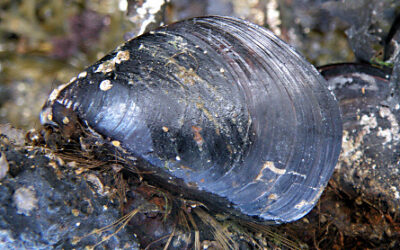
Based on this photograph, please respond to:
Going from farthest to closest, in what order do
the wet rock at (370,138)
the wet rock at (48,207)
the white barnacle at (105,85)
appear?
the wet rock at (370,138) → the white barnacle at (105,85) → the wet rock at (48,207)

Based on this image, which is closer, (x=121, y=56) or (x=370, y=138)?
(x=121, y=56)

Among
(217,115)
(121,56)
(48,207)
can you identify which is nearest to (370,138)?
(217,115)

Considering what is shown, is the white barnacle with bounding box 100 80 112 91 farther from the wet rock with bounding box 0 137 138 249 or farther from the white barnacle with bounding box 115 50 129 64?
the wet rock with bounding box 0 137 138 249

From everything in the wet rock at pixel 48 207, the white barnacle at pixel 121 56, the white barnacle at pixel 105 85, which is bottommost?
the wet rock at pixel 48 207

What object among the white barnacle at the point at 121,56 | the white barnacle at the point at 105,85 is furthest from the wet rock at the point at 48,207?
the white barnacle at the point at 121,56

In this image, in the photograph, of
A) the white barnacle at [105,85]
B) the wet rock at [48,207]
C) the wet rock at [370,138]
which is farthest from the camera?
the wet rock at [370,138]

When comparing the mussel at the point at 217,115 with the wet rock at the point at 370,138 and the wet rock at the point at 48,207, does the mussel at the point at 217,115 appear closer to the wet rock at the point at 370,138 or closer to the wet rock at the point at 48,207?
the wet rock at the point at 48,207

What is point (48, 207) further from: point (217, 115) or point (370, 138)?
point (370, 138)

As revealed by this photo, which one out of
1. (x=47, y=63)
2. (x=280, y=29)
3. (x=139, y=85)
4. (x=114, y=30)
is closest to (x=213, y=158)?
(x=139, y=85)
